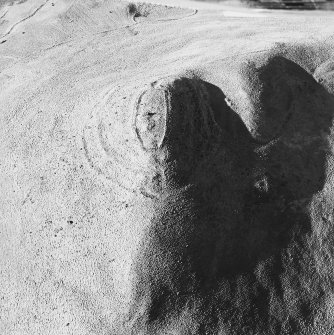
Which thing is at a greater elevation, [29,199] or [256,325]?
[29,199]

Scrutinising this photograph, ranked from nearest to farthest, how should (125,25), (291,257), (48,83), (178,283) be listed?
(178,283) → (291,257) → (48,83) → (125,25)

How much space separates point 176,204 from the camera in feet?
44.8

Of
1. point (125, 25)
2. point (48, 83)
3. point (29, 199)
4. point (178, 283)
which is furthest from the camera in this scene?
point (125, 25)

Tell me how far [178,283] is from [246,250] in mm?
2188

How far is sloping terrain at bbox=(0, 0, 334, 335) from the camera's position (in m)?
13.2

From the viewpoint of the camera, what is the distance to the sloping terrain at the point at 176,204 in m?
13.2

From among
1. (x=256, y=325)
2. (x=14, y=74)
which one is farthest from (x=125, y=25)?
(x=256, y=325)

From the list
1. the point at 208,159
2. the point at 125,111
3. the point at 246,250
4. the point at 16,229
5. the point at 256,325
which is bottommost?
the point at 256,325

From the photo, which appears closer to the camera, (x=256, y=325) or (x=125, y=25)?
(x=256, y=325)

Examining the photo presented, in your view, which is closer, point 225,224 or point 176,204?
point 176,204

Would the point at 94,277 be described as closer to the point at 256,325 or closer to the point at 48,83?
the point at 256,325

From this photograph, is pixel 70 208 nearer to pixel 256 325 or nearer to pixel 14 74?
pixel 256 325

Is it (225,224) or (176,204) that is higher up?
(176,204)

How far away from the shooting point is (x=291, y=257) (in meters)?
14.2
